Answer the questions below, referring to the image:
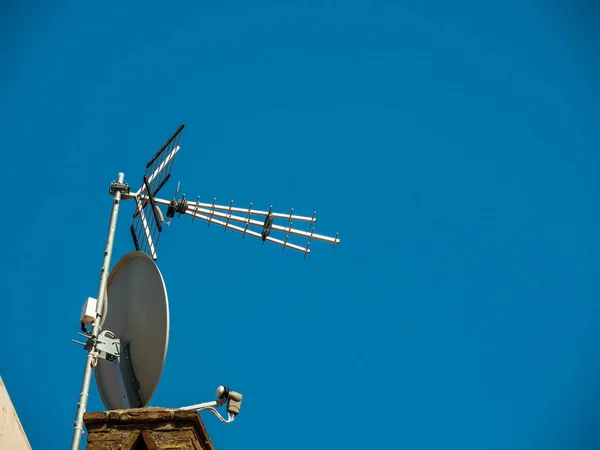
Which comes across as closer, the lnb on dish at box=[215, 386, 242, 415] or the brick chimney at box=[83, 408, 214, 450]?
the brick chimney at box=[83, 408, 214, 450]

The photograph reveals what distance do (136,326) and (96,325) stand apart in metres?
0.85

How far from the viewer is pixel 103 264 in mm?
12570

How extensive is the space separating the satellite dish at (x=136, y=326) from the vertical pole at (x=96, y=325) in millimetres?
444

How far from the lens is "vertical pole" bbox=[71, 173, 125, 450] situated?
10.4 metres

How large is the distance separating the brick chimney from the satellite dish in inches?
89.2

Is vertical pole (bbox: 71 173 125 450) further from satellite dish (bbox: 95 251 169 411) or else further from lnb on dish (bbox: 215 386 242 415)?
lnb on dish (bbox: 215 386 242 415)

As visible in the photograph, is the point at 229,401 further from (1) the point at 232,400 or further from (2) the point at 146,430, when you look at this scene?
(2) the point at 146,430

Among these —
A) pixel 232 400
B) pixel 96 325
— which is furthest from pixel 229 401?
pixel 96 325

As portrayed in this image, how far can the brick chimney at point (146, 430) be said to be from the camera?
30.8 ft

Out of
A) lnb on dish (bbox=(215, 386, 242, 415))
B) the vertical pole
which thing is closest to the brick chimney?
the vertical pole

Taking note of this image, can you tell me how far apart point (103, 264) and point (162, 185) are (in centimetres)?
284

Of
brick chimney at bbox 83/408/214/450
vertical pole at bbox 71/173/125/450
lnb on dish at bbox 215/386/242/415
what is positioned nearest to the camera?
brick chimney at bbox 83/408/214/450

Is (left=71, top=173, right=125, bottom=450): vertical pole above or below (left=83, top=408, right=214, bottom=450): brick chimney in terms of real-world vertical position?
above

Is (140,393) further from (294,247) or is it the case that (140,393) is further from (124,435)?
(294,247)
